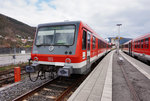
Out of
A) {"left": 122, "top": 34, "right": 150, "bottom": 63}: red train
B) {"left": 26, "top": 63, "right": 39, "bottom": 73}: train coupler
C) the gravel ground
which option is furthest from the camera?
{"left": 122, "top": 34, "right": 150, "bottom": 63}: red train

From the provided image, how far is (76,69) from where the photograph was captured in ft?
15.9

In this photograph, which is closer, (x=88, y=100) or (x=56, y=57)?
(x=88, y=100)

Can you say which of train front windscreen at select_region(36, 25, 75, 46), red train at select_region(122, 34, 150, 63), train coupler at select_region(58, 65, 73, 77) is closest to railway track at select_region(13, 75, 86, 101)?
train coupler at select_region(58, 65, 73, 77)

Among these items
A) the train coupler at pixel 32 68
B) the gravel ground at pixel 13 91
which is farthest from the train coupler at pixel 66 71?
the gravel ground at pixel 13 91

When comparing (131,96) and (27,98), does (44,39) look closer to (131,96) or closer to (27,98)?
(27,98)

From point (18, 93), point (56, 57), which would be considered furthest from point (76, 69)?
point (18, 93)

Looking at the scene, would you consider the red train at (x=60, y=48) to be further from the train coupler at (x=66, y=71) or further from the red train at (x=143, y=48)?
the red train at (x=143, y=48)

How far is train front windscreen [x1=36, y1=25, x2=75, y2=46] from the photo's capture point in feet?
17.0

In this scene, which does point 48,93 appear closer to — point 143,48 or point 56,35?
point 56,35

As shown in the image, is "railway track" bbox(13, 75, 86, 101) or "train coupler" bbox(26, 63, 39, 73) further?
"train coupler" bbox(26, 63, 39, 73)

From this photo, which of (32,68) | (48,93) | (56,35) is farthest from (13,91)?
(56,35)

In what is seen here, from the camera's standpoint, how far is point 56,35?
17.7 ft

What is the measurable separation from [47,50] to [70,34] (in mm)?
1413

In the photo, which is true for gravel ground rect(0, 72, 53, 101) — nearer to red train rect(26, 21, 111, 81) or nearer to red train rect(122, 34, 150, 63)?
red train rect(26, 21, 111, 81)
